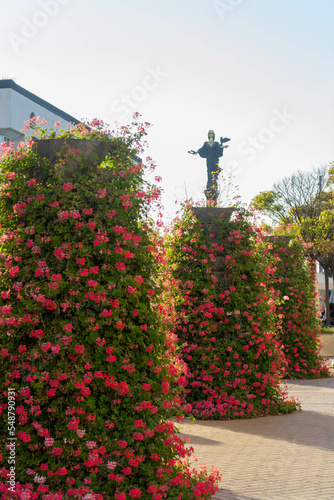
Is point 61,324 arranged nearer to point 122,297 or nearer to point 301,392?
point 122,297

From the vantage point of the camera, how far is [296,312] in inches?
555

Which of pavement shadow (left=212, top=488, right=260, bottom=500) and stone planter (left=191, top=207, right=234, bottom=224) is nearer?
pavement shadow (left=212, top=488, right=260, bottom=500)

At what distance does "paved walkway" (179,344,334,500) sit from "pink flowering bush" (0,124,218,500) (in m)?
0.71

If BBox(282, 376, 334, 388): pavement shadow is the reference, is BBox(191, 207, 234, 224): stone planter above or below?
above

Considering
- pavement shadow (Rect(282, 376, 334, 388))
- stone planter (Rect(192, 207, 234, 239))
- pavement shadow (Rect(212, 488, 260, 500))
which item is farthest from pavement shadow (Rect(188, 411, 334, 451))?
pavement shadow (Rect(282, 376, 334, 388))

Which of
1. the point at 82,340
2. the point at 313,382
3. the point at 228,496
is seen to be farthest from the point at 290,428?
the point at 313,382

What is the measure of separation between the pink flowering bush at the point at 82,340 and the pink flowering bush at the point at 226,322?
4242mm

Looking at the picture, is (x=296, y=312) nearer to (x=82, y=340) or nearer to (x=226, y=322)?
(x=226, y=322)

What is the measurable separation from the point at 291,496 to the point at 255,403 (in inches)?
162

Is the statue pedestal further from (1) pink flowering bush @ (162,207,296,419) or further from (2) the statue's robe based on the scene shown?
(2) the statue's robe

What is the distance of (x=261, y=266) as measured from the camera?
9.33 meters

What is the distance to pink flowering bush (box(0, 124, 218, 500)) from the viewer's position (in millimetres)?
4047

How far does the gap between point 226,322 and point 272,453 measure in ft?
9.64

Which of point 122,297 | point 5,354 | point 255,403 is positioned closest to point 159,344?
point 122,297
